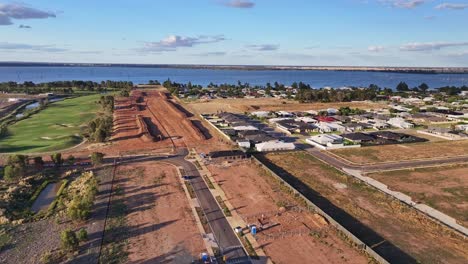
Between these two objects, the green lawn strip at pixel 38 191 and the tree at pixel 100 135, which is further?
the tree at pixel 100 135

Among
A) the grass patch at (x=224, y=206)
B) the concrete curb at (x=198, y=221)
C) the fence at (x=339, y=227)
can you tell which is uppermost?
the fence at (x=339, y=227)

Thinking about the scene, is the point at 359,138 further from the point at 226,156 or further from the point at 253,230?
the point at 253,230

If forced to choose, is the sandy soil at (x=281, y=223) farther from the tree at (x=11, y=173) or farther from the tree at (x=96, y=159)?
the tree at (x=11, y=173)

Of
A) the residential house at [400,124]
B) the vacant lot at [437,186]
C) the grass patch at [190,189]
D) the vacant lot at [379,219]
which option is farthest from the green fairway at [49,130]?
the residential house at [400,124]

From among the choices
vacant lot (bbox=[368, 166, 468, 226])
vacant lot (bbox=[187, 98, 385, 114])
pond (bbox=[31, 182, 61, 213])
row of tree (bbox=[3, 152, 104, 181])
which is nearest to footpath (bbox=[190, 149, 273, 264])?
row of tree (bbox=[3, 152, 104, 181])

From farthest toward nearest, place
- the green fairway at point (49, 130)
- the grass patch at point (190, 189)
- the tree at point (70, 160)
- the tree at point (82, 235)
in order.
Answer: the green fairway at point (49, 130), the tree at point (70, 160), the grass patch at point (190, 189), the tree at point (82, 235)

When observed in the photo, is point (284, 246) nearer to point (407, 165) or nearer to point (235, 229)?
point (235, 229)

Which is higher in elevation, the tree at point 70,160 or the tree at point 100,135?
the tree at point 100,135
